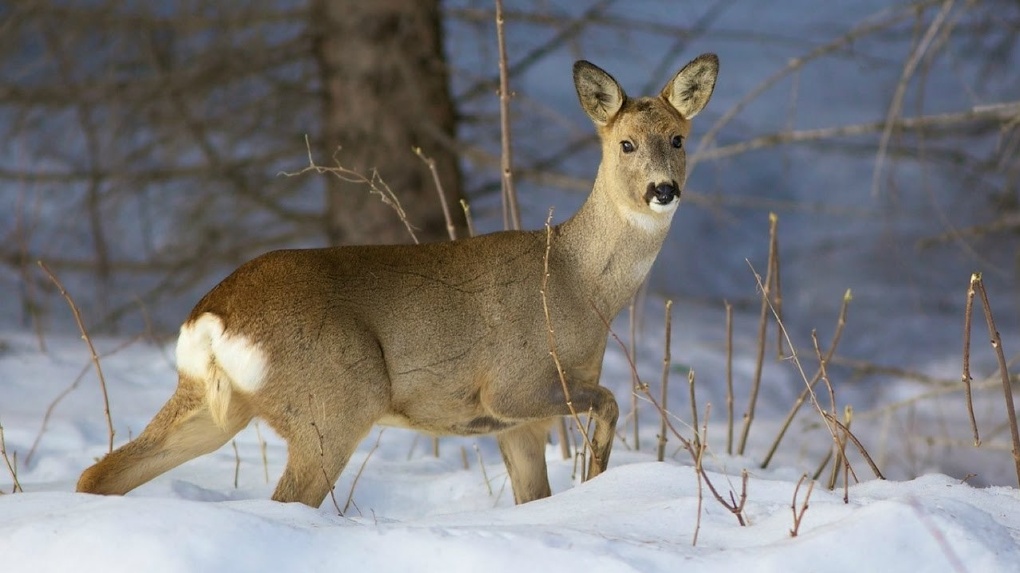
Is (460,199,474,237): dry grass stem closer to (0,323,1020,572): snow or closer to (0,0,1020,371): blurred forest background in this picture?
(0,0,1020,371): blurred forest background

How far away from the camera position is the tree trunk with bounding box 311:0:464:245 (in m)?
7.96

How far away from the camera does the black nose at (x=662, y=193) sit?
4.05 m

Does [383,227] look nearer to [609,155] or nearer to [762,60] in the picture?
[609,155]

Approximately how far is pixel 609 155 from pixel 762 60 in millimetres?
11480

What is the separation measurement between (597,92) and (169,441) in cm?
192

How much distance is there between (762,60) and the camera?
15297mm

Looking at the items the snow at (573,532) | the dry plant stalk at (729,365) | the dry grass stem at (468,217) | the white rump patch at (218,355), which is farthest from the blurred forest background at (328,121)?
the white rump patch at (218,355)

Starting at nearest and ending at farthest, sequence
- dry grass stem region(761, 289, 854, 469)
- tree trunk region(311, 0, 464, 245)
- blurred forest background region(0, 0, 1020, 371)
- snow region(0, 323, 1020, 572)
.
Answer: snow region(0, 323, 1020, 572) → dry grass stem region(761, 289, 854, 469) → blurred forest background region(0, 0, 1020, 371) → tree trunk region(311, 0, 464, 245)

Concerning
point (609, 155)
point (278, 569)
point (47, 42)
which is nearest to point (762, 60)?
point (47, 42)

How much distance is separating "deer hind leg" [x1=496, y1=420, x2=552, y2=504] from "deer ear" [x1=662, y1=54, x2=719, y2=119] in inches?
50.7

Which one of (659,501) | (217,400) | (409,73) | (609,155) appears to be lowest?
(659,501)

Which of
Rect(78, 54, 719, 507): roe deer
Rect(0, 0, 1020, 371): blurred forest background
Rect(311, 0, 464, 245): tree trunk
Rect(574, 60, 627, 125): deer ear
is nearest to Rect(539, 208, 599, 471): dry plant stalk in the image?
Rect(78, 54, 719, 507): roe deer

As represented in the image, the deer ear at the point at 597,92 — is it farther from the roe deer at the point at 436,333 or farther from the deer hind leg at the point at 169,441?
the deer hind leg at the point at 169,441

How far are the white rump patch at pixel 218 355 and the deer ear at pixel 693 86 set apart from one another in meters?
1.75
